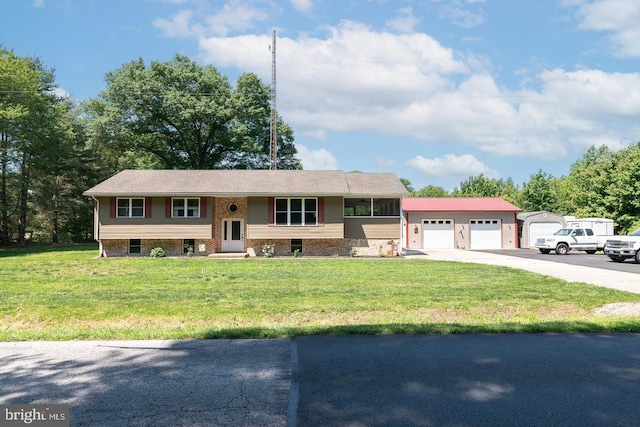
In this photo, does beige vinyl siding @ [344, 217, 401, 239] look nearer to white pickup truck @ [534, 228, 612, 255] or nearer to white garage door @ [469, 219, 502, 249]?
white pickup truck @ [534, 228, 612, 255]

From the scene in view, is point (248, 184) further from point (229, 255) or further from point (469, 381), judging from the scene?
point (469, 381)

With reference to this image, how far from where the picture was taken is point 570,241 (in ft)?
86.8

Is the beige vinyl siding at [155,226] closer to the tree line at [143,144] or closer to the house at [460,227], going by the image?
the tree line at [143,144]

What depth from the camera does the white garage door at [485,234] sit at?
3114cm

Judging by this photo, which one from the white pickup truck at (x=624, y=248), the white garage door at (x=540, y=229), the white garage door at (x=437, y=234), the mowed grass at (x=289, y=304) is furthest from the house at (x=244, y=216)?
the white garage door at (x=540, y=229)

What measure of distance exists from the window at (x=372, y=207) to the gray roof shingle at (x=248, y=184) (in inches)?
24.2

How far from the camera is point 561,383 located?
421 centimetres

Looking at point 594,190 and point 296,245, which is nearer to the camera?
point 296,245

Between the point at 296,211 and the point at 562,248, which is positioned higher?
the point at 296,211

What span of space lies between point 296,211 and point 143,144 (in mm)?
19788

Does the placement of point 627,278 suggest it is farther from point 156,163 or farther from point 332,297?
point 156,163

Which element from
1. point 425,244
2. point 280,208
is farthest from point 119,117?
point 425,244

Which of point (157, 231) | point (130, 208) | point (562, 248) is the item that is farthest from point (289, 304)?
point (562, 248)

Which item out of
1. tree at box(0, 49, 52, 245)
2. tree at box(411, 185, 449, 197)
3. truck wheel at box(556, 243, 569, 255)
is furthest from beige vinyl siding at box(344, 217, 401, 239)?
tree at box(411, 185, 449, 197)
